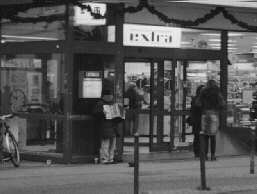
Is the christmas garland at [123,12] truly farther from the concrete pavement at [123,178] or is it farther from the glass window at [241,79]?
the concrete pavement at [123,178]

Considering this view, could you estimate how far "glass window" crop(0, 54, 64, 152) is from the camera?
50.1 feet

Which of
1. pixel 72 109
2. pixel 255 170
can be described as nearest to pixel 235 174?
pixel 255 170

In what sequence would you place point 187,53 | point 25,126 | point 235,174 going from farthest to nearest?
point 187,53
point 25,126
point 235,174

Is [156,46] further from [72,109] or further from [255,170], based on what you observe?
[255,170]

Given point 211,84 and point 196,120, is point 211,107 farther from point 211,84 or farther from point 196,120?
point 196,120

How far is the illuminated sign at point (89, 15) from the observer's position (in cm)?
1501

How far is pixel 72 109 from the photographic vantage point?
1504 centimetres

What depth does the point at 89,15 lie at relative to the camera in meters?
15.1

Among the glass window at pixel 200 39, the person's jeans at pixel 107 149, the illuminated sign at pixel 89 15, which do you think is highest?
the illuminated sign at pixel 89 15

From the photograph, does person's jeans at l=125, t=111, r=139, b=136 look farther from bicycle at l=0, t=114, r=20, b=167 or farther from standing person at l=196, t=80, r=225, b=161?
bicycle at l=0, t=114, r=20, b=167

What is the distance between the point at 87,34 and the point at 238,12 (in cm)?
450

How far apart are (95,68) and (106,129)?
4.77ft

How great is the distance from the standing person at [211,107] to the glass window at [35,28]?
3.69m

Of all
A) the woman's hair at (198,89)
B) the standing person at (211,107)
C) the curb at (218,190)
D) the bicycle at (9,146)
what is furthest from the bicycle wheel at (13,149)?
the woman's hair at (198,89)
